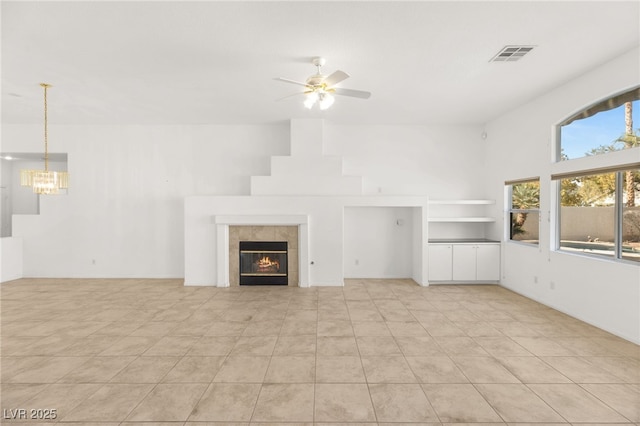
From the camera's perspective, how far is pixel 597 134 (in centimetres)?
405

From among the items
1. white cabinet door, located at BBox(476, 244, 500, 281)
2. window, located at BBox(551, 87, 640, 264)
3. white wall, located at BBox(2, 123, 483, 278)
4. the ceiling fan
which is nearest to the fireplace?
white wall, located at BBox(2, 123, 483, 278)

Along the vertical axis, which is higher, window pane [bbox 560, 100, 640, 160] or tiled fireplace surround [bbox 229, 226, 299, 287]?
window pane [bbox 560, 100, 640, 160]

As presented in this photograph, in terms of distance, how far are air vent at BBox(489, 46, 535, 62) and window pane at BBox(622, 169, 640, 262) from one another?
1.91 m

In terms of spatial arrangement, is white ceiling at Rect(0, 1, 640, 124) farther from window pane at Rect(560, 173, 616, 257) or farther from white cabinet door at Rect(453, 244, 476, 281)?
white cabinet door at Rect(453, 244, 476, 281)

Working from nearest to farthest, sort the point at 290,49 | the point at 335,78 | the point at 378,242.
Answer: the point at 335,78 < the point at 290,49 < the point at 378,242

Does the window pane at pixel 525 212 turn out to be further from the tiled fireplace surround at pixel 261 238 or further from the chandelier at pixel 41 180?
the chandelier at pixel 41 180

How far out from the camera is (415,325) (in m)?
4.04

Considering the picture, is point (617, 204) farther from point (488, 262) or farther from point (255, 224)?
point (255, 224)

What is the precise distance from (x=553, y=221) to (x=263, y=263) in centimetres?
509

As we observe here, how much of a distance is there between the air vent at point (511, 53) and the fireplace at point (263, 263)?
452 centimetres

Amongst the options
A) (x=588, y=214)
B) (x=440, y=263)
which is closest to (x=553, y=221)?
(x=588, y=214)

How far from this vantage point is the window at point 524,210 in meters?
5.23

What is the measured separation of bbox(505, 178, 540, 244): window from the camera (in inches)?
206

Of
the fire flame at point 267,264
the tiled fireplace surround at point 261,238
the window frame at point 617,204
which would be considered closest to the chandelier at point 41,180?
the tiled fireplace surround at point 261,238
